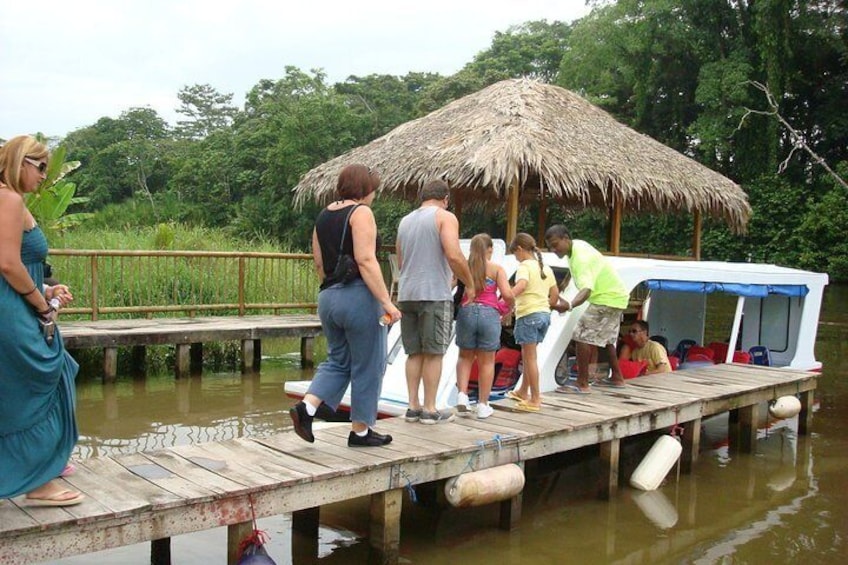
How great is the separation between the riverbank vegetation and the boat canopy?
32.1 feet

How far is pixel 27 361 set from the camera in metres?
4.13

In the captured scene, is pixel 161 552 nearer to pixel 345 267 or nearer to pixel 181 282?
pixel 345 267

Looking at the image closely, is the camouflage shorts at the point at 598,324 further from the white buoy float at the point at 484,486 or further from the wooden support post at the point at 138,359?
the wooden support post at the point at 138,359

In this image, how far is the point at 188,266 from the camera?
46.0 feet

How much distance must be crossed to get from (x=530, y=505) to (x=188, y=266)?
8463 millimetres

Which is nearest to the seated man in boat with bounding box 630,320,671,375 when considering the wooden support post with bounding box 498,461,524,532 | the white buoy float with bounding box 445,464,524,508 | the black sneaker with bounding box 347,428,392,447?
the wooden support post with bounding box 498,461,524,532

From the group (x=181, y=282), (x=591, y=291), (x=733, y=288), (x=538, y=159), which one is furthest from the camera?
(x=181, y=282)

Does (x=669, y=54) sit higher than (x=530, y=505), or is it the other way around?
(x=669, y=54)

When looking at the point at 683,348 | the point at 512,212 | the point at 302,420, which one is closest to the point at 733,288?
the point at 683,348

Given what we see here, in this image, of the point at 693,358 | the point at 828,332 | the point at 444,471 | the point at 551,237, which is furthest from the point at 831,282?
the point at 444,471

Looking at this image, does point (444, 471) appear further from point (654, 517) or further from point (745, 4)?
point (745, 4)

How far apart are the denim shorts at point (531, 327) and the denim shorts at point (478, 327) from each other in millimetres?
420

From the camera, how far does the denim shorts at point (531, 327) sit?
23.6 feet

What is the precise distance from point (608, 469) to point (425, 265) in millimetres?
2840
